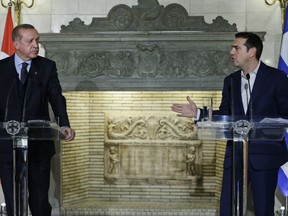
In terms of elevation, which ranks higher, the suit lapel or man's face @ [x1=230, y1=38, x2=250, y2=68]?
man's face @ [x1=230, y1=38, x2=250, y2=68]

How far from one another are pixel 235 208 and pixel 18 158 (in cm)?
133

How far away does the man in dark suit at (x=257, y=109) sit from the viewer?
4566 millimetres

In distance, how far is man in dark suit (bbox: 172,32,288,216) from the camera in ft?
15.0

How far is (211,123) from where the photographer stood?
4.02 meters

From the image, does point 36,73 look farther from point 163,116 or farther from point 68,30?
point 163,116

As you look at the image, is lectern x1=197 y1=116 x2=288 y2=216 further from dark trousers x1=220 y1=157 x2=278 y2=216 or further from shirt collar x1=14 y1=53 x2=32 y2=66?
shirt collar x1=14 y1=53 x2=32 y2=66

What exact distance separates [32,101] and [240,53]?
147cm

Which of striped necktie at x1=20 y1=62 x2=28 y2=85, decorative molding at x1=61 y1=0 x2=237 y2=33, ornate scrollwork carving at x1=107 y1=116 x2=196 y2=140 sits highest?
decorative molding at x1=61 y1=0 x2=237 y2=33

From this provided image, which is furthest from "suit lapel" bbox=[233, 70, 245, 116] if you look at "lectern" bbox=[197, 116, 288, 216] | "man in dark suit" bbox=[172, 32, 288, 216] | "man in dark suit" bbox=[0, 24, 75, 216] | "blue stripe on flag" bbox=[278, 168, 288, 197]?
"blue stripe on flag" bbox=[278, 168, 288, 197]

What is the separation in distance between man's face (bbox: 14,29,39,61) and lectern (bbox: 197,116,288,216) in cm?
131

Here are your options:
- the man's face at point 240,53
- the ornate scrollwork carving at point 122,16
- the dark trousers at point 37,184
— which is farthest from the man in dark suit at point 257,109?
the ornate scrollwork carving at point 122,16

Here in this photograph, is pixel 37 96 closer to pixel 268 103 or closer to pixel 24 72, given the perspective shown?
pixel 24 72

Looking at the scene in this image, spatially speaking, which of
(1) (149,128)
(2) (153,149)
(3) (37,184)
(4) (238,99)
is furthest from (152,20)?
(3) (37,184)

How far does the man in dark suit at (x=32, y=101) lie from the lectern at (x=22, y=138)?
0.50 meters
